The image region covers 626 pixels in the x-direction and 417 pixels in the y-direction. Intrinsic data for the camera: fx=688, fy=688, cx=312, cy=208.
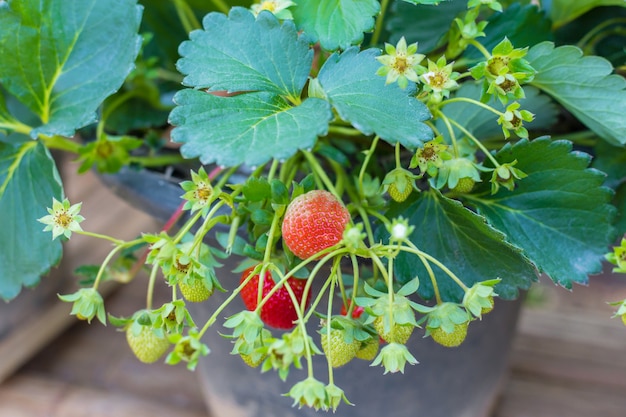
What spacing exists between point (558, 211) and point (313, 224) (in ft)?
0.49

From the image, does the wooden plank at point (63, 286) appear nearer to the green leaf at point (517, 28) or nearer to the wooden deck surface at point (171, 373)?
the wooden deck surface at point (171, 373)

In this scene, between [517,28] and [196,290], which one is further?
[517,28]

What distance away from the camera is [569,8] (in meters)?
0.47

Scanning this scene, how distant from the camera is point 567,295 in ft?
2.87

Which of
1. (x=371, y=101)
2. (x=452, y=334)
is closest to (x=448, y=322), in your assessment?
(x=452, y=334)

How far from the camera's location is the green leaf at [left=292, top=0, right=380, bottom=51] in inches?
14.4

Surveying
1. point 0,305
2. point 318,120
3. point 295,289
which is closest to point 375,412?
point 295,289

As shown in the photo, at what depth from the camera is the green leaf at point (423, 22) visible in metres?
0.46

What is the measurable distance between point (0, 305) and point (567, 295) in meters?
0.66

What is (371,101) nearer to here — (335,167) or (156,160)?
(335,167)

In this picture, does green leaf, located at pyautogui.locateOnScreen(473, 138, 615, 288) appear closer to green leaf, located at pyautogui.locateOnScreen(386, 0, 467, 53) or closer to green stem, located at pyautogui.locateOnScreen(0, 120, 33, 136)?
green leaf, located at pyautogui.locateOnScreen(386, 0, 467, 53)

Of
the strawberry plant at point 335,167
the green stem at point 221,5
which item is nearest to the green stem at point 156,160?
the strawberry plant at point 335,167

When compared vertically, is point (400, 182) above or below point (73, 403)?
above

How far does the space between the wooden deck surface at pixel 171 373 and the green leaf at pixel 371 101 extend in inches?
12.9
